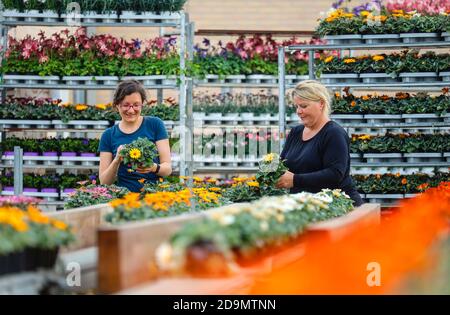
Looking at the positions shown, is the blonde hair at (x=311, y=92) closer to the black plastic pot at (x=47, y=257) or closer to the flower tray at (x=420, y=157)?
the black plastic pot at (x=47, y=257)

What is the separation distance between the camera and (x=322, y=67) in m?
9.52

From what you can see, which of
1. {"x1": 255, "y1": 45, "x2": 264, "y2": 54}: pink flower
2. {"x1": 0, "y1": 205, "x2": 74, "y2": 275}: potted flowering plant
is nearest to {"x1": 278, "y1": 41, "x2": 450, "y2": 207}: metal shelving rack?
{"x1": 255, "y1": 45, "x2": 264, "y2": 54}: pink flower

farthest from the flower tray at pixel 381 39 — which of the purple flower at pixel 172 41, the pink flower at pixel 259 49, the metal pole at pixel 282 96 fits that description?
the purple flower at pixel 172 41

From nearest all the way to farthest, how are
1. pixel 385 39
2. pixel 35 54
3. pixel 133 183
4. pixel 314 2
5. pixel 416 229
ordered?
pixel 416 229, pixel 133 183, pixel 385 39, pixel 35 54, pixel 314 2

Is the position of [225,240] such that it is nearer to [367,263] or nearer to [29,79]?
[367,263]

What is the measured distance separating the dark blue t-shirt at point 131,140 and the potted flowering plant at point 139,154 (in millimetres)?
242

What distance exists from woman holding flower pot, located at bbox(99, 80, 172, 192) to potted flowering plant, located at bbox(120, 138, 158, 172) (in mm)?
158

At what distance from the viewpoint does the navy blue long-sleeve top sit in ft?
17.4

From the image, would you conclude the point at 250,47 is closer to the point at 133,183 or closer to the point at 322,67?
the point at 322,67

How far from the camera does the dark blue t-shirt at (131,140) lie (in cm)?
591

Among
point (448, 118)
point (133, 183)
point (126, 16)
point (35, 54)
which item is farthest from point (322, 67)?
point (133, 183)

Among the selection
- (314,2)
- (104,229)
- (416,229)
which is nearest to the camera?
(416,229)

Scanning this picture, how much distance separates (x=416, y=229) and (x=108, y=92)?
14298mm
